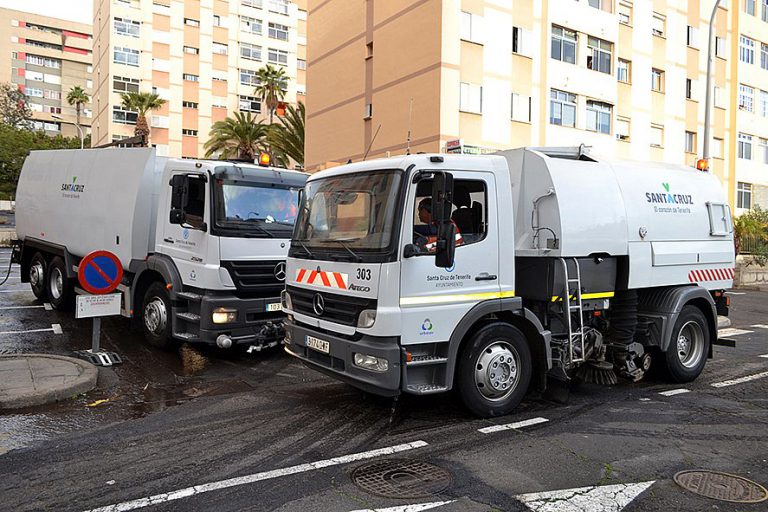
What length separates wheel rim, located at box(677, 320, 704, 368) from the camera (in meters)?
7.88

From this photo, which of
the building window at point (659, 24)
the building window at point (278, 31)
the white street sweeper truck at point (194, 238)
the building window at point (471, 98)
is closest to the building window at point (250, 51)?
the building window at point (278, 31)

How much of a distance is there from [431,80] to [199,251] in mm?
16589

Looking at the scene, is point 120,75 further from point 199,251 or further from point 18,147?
point 199,251

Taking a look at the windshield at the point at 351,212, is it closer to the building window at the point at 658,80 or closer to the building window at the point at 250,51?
the building window at the point at 658,80

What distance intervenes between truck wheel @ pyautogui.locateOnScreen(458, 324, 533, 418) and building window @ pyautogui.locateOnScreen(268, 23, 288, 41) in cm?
6042

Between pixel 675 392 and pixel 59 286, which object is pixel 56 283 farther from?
pixel 675 392

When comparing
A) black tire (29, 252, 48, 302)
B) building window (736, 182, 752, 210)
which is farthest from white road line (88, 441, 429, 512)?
building window (736, 182, 752, 210)

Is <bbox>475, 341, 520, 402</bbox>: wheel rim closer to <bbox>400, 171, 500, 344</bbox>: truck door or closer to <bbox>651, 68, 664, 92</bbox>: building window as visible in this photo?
<bbox>400, 171, 500, 344</bbox>: truck door

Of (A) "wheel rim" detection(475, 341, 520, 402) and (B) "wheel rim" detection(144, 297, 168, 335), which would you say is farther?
(B) "wheel rim" detection(144, 297, 168, 335)

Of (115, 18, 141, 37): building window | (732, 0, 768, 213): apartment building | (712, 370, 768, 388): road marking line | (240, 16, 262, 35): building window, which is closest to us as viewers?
(712, 370, 768, 388): road marking line

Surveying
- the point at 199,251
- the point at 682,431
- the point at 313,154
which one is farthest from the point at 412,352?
the point at 313,154

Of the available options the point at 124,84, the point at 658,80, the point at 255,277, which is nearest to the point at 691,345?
the point at 255,277

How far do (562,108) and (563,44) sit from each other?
2.73m

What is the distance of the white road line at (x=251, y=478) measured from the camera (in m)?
4.04
